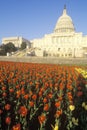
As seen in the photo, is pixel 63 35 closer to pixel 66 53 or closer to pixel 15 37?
pixel 66 53

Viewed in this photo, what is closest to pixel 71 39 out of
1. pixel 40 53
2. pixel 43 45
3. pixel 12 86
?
pixel 43 45

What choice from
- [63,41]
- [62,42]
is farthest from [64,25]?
[62,42]

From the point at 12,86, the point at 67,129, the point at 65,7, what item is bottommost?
the point at 67,129

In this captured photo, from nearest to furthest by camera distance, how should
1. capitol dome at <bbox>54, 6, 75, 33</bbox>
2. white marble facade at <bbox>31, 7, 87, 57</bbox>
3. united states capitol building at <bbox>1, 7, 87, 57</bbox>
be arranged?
united states capitol building at <bbox>1, 7, 87, 57</bbox>
white marble facade at <bbox>31, 7, 87, 57</bbox>
capitol dome at <bbox>54, 6, 75, 33</bbox>

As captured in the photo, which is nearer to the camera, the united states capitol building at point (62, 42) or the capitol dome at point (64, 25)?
the united states capitol building at point (62, 42)

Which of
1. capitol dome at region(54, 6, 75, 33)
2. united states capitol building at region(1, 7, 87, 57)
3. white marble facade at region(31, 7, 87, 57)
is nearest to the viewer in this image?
united states capitol building at region(1, 7, 87, 57)

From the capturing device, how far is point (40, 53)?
101 metres

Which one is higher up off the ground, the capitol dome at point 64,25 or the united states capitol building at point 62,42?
the capitol dome at point 64,25

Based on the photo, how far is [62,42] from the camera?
11656 cm

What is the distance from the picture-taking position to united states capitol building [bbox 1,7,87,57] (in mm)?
104969

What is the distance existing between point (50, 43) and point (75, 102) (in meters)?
111

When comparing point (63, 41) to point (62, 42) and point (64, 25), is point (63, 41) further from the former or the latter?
point (64, 25)

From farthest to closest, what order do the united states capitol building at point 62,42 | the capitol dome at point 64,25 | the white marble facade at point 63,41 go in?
the capitol dome at point 64,25
the white marble facade at point 63,41
the united states capitol building at point 62,42

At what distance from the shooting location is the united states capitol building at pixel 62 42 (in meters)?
105
